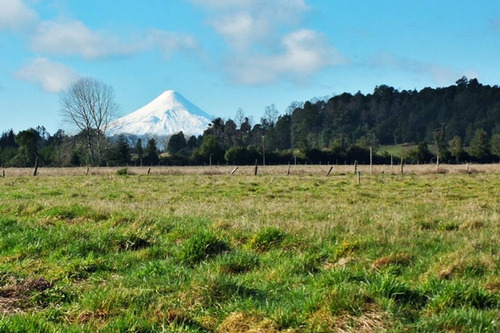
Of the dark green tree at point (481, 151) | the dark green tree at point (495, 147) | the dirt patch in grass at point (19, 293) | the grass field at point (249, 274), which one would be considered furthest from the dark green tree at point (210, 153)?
the dirt patch in grass at point (19, 293)

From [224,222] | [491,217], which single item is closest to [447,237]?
[491,217]

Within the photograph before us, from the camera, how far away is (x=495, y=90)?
542 ft

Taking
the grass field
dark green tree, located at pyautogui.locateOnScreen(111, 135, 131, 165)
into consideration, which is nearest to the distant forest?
dark green tree, located at pyautogui.locateOnScreen(111, 135, 131, 165)

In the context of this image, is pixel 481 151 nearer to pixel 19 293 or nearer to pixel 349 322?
pixel 349 322

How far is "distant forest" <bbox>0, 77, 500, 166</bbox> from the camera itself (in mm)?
78000

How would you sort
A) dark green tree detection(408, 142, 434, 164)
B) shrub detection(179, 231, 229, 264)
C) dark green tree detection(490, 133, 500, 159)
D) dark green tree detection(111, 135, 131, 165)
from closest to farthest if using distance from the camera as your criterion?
shrub detection(179, 231, 229, 264)
dark green tree detection(111, 135, 131, 165)
dark green tree detection(408, 142, 434, 164)
dark green tree detection(490, 133, 500, 159)

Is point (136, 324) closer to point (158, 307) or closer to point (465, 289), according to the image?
point (158, 307)

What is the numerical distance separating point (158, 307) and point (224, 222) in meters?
5.06

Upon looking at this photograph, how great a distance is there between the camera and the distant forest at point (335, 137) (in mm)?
78000

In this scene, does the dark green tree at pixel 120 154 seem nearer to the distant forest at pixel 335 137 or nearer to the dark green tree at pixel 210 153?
the distant forest at pixel 335 137

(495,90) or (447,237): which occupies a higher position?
(495,90)

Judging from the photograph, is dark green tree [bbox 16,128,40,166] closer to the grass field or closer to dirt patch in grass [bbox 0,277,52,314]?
the grass field

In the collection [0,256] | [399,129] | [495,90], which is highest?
[495,90]

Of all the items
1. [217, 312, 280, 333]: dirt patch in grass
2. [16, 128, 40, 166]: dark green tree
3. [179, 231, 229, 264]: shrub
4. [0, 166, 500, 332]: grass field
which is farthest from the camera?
[16, 128, 40, 166]: dark green tree
